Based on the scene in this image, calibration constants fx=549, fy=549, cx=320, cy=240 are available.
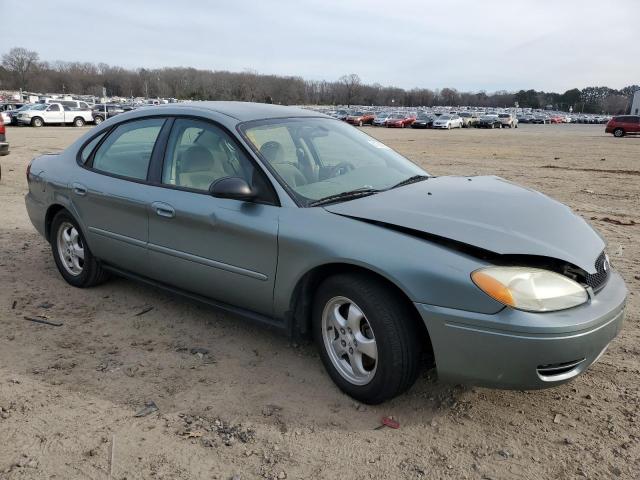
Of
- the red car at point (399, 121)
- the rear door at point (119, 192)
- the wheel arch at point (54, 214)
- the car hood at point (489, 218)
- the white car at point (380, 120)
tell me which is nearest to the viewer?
the car hood at point (489, 218)

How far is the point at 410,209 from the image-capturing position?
3033mm

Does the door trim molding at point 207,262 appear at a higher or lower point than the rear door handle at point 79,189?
lower

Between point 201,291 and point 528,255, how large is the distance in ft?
6.84

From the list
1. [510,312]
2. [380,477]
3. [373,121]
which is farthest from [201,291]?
[373,121]

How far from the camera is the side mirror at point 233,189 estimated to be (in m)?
3.13

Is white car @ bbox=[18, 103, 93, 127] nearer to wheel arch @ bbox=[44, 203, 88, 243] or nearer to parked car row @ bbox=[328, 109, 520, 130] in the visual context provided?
parked car row @ bbox=[328, 109, 520, 130]

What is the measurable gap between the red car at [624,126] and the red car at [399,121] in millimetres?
Answer: 20520

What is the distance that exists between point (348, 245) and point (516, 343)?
0.95m

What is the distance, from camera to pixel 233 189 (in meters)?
3.13

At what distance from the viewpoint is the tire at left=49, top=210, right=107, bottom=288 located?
461 cm

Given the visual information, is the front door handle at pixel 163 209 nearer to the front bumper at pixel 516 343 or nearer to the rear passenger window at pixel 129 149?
the rear passenger window at pixel 129 149

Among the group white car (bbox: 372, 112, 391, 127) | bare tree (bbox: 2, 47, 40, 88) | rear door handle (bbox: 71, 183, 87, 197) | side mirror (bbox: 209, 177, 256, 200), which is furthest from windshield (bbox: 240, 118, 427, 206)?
bare tree (bbox: 2, 47, 40, 88)

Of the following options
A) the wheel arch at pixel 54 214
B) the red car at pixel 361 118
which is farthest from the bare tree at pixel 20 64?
the wheel arch at pixel 54 214

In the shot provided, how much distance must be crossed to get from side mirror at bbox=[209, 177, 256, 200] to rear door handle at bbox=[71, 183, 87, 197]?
5.70 ft
